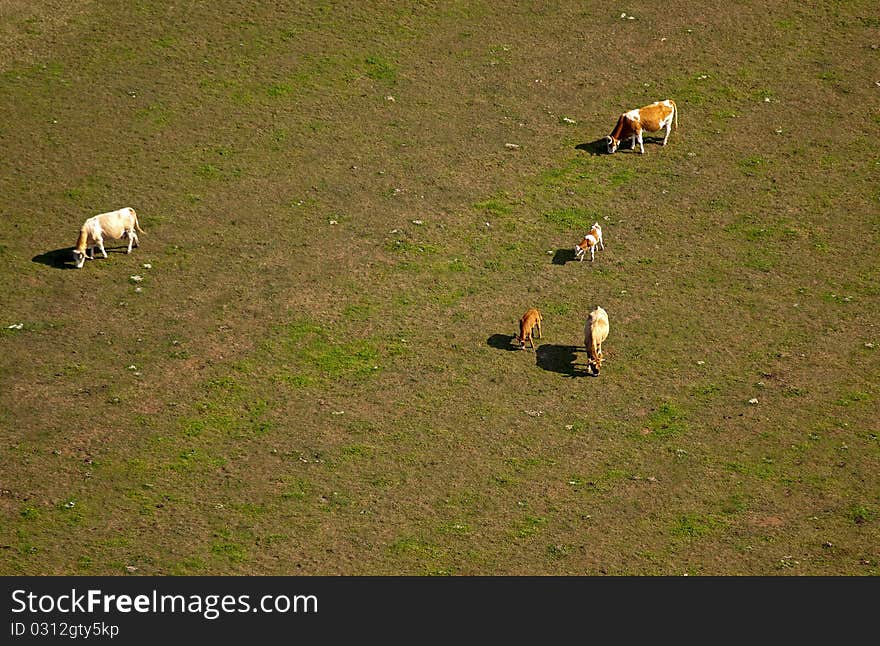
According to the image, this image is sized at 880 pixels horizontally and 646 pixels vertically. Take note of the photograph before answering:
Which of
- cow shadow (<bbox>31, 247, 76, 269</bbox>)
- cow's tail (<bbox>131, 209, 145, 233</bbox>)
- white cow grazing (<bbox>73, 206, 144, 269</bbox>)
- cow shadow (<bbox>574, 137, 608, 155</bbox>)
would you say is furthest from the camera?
cow shadow (<bbox>574, 137, 608, 155</bbox>)

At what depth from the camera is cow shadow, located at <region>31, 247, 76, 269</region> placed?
29.9 m

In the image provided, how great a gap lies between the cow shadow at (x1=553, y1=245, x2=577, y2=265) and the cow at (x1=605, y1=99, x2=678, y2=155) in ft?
16.4

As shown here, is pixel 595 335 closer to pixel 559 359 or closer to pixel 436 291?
pixel 559 359

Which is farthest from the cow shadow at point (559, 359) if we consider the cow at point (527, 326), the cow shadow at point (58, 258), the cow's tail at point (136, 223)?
the cow shadow at point (58, 258)

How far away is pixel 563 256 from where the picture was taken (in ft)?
100

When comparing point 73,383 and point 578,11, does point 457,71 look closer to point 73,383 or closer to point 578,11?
point 578,11

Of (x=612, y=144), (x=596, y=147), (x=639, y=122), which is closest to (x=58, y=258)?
(x=596, y=147)

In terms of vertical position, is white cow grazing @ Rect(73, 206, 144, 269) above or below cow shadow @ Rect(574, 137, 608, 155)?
below

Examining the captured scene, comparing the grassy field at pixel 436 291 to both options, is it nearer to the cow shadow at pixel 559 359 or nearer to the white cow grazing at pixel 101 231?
the cow shadow at pixel 559 359

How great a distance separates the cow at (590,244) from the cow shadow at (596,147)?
4516 millimetres

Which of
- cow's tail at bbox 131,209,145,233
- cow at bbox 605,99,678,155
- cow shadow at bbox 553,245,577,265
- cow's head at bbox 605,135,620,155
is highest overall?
cow at bbox 605,99,678,155

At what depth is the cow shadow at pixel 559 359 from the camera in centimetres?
2695

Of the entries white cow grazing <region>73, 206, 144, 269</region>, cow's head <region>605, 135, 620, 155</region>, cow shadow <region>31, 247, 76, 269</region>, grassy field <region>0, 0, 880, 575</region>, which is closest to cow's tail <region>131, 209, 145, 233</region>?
white cow grazing <region>73, 206, 144, 269</region>

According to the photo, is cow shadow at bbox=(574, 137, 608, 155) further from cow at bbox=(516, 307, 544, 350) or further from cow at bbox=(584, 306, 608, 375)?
cow at bbox=(584, 306, 608, 375)
